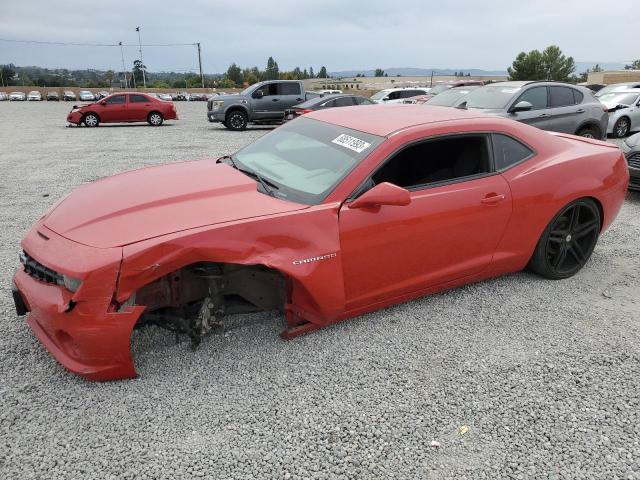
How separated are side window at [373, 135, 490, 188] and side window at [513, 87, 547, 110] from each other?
5.87 metres

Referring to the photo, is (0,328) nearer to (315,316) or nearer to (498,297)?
(315,316)

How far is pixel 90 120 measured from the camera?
17.0 m

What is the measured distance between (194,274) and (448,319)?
1786mm

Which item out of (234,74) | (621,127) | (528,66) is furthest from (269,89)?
(234,74)

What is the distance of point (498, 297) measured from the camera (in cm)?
365

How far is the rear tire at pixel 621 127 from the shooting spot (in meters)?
12.5

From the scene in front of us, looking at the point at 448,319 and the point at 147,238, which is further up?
the point at 147,238

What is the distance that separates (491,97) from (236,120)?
9501 mm

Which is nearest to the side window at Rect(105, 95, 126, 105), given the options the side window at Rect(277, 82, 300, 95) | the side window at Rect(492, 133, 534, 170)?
the side window at Rect(277, 82, 300, 95)

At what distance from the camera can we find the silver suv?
8.41 m

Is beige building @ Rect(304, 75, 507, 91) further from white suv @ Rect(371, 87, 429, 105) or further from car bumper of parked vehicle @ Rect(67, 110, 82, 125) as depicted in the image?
car bumper of parked vehicle @ Rect(67, 110, 82, 125)

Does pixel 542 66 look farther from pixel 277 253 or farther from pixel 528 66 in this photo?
pixel 277 253

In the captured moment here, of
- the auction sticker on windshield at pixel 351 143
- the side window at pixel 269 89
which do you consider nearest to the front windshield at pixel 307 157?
the auction sticker on windshield at pixel 351 143

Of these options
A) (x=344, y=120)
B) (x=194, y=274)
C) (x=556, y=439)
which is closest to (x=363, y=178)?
(x=344, y=120)
